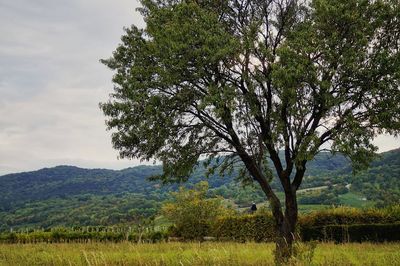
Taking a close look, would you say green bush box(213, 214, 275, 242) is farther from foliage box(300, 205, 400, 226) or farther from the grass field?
the grass field

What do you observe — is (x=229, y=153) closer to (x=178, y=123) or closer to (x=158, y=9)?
(x=178, y=123)

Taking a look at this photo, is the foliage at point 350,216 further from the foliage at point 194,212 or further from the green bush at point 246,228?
the foliage at point 194,212

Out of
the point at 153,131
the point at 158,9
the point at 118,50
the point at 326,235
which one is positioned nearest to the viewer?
the point at 153,131

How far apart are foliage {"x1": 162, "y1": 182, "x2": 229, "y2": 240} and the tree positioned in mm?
20288

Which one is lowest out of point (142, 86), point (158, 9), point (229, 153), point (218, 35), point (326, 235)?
point (326, 235)

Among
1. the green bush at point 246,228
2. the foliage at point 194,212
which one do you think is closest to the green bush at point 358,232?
the green bush at point 246,228

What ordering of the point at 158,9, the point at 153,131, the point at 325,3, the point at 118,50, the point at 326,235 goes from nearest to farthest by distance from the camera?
the point at 325,3 → the point at 153,131 → the point at 158,9 → the point at 118,50 → the point at 326,235

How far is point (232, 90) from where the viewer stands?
54.2 ft

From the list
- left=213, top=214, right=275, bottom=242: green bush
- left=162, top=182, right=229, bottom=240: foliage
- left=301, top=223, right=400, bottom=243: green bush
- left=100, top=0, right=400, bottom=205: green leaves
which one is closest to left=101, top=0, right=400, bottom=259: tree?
left=100, top=0, right=400, bottom=205: green leaves

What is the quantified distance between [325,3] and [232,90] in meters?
5.18

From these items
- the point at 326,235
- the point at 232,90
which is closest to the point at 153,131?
the point at 232,90

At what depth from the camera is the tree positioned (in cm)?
1608

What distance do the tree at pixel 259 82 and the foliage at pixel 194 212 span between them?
66.6 ft

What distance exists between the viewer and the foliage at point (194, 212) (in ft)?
132
